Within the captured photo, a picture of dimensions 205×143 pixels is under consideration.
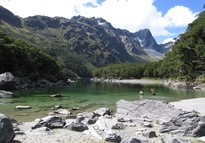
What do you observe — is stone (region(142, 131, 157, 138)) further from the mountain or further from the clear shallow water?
the mountain

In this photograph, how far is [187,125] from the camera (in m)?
28.1

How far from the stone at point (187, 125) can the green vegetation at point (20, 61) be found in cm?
9964

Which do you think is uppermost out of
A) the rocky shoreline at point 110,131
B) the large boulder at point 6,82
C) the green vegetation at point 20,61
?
the green vegetation at point 20,61

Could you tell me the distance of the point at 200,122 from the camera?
1091 inches

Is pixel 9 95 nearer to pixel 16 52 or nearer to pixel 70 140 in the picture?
pixel 70 140

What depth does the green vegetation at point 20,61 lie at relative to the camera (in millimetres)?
122000

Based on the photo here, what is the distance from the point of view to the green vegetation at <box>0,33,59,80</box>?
400 ft

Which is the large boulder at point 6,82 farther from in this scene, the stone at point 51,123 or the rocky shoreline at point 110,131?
the stone at point 51,123

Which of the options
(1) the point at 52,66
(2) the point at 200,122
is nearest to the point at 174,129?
(2) the point at 200,122

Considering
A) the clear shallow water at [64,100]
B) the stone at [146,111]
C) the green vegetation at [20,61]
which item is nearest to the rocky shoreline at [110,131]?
the stone at [146,111]

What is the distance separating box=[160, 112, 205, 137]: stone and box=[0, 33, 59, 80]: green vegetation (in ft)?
327

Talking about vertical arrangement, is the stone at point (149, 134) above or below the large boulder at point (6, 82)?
below

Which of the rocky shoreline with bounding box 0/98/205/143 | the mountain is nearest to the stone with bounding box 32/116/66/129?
the rocky shoreline with bounding box 0/98/205/143

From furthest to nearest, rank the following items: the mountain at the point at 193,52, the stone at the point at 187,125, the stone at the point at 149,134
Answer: the mountain at the point at 193,52
the stone at the point at 187,125
the stone at the point at 149,134
